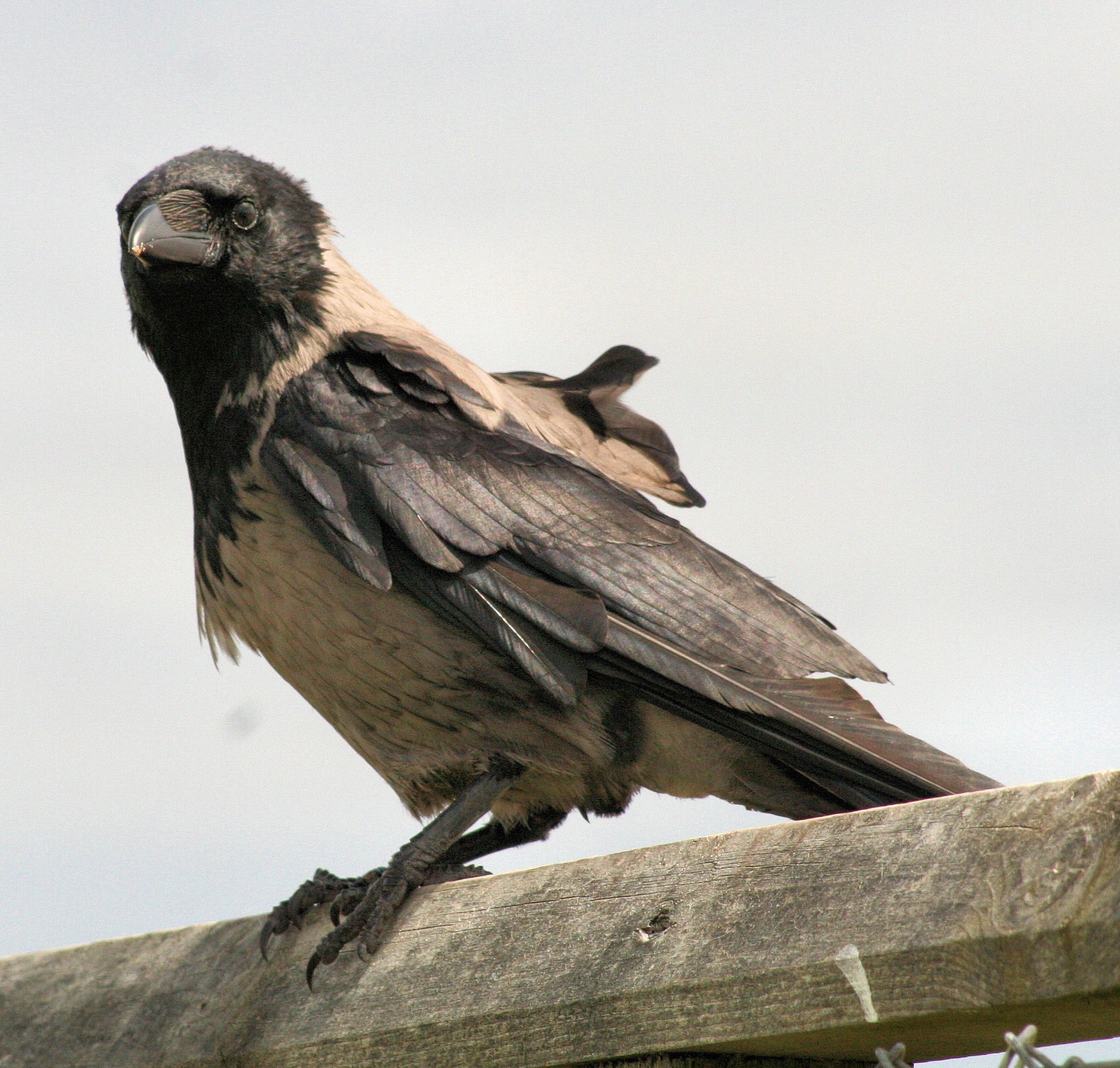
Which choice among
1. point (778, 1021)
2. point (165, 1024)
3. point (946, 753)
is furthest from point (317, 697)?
point (778, 1021)

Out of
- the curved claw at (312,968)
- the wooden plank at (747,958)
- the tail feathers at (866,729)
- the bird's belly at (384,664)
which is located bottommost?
the wooden plank at (747,958)

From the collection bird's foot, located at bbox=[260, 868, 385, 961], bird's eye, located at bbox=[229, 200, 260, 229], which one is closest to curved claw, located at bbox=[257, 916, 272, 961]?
bird's foot, located at bbox=[260, 868, 385, 961]

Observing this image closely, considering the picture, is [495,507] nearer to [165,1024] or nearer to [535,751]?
[535,751]

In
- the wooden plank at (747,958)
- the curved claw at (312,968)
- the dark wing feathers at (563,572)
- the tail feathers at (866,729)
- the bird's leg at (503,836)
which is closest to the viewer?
the wooden plank at (747,958)

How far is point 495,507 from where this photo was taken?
3.58 m

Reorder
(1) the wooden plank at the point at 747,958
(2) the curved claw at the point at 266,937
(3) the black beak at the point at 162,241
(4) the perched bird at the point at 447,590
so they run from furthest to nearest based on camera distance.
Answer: (3) the black beak at the point at 162,241 < (4) the perched bird at the point at 447,590 < (2) the curved claw at the point at 266,937 < (1) the wooden plank at the point at 747,958

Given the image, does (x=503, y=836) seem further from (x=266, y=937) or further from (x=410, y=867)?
(x=266, y=937)

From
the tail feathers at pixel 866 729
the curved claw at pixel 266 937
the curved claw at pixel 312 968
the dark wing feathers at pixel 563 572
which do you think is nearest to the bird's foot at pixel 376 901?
the curved claw at pixel 312 968

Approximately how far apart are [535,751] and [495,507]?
580 millimetres

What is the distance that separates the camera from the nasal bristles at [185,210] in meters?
3.92

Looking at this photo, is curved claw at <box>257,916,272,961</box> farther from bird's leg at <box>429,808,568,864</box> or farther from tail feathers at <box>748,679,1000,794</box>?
bird's leg at <box>429,808,568,864</box>

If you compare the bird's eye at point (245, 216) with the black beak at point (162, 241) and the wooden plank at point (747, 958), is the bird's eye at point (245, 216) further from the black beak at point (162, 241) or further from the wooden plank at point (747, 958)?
the wooden plank at point (747, 958)

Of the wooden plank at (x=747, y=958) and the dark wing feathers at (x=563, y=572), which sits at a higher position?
the dark wing feathers at (x=563, y=572)

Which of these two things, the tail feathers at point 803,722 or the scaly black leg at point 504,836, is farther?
the scaly black leg at point 504,836
